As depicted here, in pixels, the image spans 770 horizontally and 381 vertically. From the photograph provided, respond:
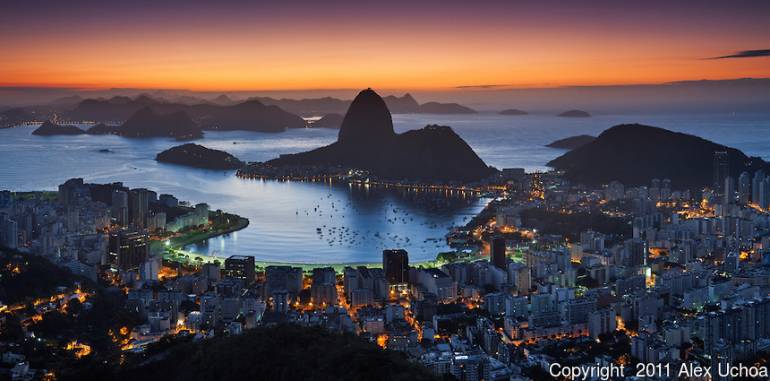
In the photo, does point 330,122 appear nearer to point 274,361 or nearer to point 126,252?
point 126,252

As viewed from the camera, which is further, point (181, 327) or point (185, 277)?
point (185, 277)

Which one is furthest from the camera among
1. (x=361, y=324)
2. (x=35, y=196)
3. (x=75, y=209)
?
(x=35, y=196)

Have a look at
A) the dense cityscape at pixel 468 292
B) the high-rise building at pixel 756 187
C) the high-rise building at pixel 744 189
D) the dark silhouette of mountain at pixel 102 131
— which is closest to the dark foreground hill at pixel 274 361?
the dense cityscape at pixel 468 292

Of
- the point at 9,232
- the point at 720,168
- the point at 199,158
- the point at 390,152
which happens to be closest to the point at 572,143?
the point at 390,152

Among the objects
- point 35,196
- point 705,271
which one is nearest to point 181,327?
point 705,271

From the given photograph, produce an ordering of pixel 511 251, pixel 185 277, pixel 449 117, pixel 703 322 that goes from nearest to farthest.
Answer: pixel 703 322, pixel 185 277, pixel 511 251, pixel 449 117

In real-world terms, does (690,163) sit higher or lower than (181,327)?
higher

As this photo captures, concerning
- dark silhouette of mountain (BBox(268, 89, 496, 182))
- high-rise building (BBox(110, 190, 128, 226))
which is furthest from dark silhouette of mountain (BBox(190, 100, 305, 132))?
high-rise building (BBox(110, 190, 128, 226))

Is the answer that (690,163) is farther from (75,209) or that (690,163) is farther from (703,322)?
(75,209)
